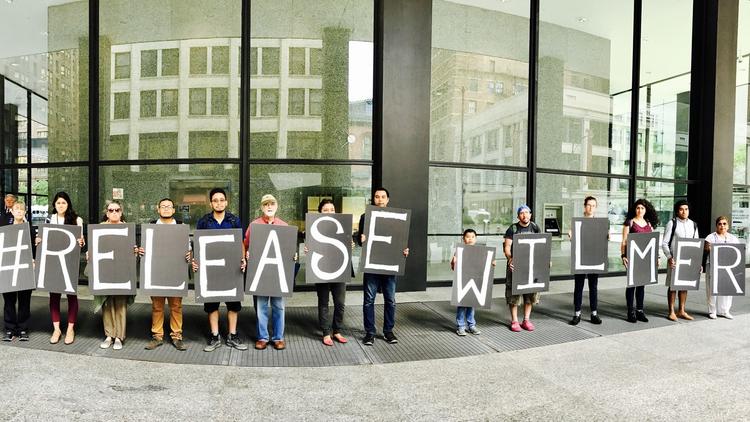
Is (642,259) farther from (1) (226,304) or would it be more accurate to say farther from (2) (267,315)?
(1) (226,304)

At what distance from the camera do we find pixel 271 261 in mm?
5242

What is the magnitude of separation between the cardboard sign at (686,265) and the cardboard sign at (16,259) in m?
9.15

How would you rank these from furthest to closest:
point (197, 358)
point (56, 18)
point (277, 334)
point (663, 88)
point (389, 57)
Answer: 1. point (663, 88)
2. point (56, 18)
3. point (389, 57)
4. point (277, 334)
5. point (197, 358)

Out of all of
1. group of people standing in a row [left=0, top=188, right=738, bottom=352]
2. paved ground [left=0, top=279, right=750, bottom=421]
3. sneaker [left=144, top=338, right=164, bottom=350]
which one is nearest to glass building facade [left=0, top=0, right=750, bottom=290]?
group of people standing in a row [left=0, top=188, right=738, bottom=352]

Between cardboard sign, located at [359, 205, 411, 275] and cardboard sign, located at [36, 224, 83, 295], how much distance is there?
11.8ft

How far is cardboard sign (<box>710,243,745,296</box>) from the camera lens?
6.93 m

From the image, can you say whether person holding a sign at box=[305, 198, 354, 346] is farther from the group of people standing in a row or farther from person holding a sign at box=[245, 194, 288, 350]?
person holding a sign at box=[245, 194, 288, 350]

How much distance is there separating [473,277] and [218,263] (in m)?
3.30

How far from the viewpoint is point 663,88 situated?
11.9m

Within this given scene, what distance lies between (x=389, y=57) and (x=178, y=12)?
4.45m

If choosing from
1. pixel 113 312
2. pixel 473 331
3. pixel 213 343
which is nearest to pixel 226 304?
pixel 213 343

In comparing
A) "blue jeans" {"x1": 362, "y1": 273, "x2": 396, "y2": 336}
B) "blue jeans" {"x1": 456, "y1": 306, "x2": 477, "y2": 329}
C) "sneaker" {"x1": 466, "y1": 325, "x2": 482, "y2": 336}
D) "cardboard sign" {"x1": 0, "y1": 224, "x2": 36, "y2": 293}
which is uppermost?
"cardboard sign" {"x1": 0, "y1": 224, "x2": 36, "y2": 293}

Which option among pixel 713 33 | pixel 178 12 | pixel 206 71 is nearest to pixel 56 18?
pixel 178 12

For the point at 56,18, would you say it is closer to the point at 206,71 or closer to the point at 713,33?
the point at 206,71
